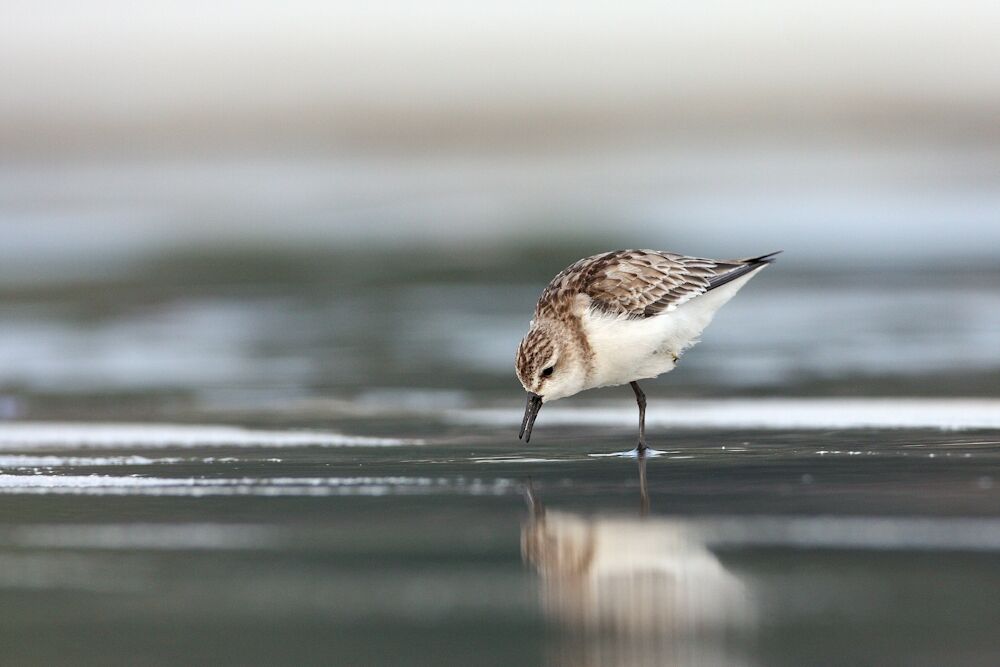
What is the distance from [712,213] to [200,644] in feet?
51.9

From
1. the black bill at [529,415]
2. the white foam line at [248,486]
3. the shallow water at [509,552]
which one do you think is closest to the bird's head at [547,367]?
the black bill at [529,415]

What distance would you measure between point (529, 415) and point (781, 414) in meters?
1.64

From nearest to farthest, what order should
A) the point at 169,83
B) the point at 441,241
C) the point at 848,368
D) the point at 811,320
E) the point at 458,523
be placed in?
the point at 458,523, the point at 848,368, the point at 811,320, the point at 441,241, the point at 169,83

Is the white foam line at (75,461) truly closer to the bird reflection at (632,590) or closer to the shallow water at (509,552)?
the shallow water at (509,552)

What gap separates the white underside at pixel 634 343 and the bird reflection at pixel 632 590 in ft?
6.37

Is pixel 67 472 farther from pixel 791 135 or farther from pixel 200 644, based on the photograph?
pixel 791 135

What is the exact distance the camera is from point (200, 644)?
4719 millimetres

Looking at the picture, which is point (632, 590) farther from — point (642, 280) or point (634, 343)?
point (642, 280)

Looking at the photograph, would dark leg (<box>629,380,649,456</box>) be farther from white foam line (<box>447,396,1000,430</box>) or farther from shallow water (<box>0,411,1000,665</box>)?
white foam line (<box>447,396,1000,430</box>)

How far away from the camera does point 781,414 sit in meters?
8.95

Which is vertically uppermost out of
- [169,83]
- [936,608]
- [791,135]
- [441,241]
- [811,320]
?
[169,83]

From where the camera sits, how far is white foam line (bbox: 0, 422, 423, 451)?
8375 mm

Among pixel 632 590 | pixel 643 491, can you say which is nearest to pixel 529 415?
pixel 643 491

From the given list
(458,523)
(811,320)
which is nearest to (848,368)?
(811,320)
